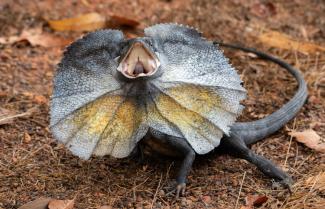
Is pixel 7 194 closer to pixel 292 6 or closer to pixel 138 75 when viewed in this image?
pixel 138 75

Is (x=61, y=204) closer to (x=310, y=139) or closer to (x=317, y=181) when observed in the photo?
(x=317, y=181)

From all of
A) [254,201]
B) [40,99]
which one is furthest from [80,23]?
[254,201]

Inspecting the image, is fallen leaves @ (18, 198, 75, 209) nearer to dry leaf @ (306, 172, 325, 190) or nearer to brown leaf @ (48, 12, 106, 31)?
dry leaf @ (306, 172, 325, 190)

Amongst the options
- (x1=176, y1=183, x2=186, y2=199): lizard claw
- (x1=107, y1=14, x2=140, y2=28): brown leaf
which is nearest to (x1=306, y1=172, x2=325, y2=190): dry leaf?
(x1=176, y1=183, x2=186, y2=199): lizard claw

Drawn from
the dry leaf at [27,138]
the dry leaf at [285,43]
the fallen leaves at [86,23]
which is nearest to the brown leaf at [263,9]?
the dry leaf at [285,43]

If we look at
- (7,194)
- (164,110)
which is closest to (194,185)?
(164,110)

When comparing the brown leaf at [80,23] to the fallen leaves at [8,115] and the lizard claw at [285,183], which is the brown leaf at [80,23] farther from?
the lizard claw at [285,183]
